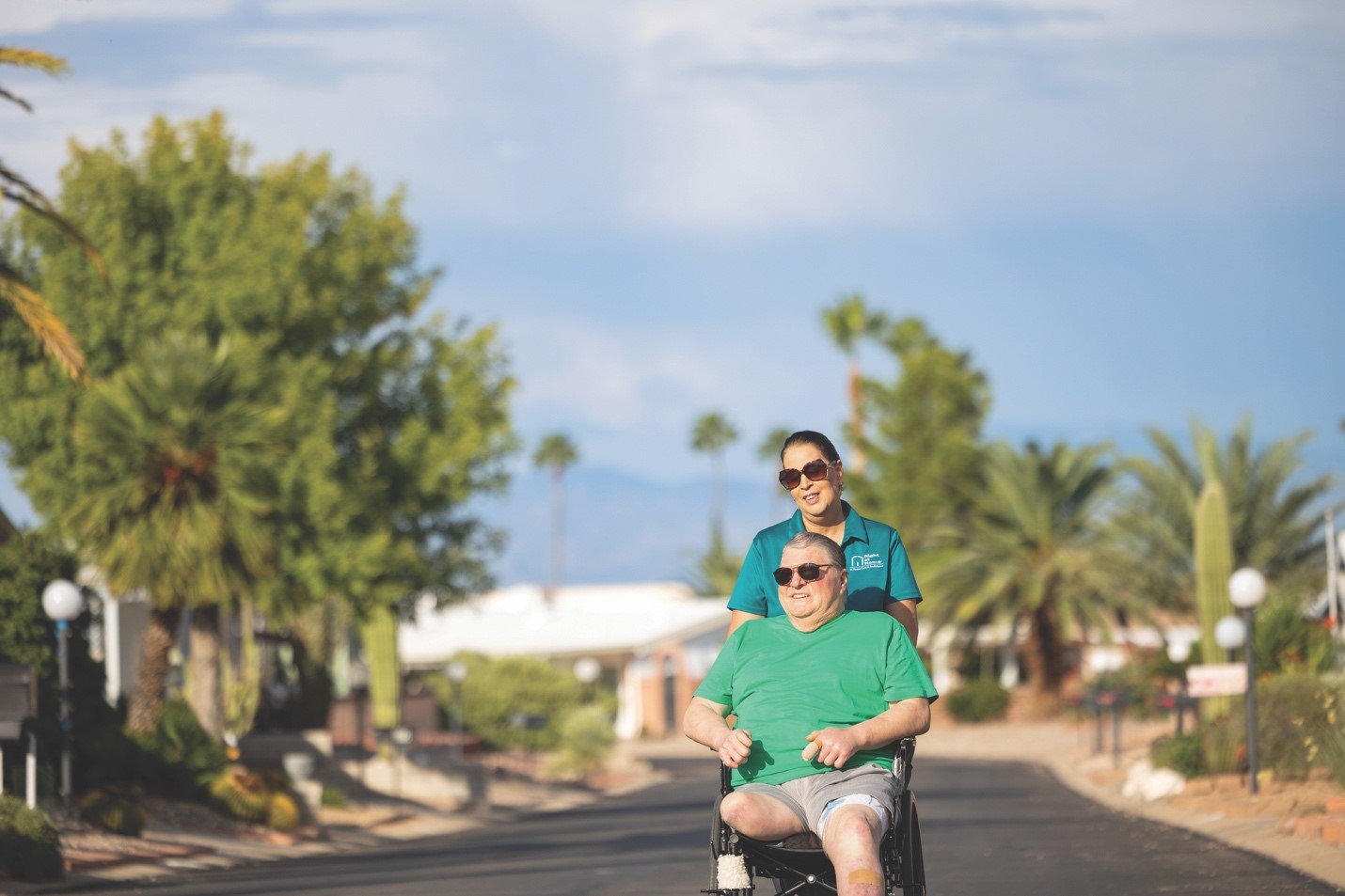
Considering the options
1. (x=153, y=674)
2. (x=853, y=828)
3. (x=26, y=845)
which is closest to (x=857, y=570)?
(x=853, y=828)

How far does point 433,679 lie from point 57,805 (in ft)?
109

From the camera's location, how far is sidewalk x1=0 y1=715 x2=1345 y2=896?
50.9 ft

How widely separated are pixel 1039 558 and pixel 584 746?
16518 mm

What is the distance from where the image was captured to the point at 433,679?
174 ft

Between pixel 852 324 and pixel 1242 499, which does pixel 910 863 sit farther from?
pixel 852 324

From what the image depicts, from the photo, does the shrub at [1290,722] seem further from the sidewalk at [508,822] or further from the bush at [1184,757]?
the bush at [1184,757]

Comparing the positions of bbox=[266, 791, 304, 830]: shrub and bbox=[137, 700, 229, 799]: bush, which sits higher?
bbox=[137, 700, 229, 799]: bush

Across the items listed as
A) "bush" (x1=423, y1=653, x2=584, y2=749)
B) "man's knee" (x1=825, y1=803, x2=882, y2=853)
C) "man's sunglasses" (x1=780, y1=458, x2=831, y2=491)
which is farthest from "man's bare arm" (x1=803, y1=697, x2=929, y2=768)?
"bush" (x1=423, y1=653, x2=584, y2=749)

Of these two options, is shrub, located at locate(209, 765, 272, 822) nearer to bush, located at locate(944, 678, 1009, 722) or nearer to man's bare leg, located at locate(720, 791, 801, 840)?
man's bare leg, located at locate(720, 791, 801, 840)

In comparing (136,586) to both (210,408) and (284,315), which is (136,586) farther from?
(284,315)

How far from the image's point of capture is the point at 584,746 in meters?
40.0

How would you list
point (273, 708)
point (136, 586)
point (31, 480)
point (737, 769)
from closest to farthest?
point (737, 769) < point (136, 586) < point (31, 480) < point (273, 708)

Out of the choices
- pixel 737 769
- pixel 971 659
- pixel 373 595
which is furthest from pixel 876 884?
pixel 971 659

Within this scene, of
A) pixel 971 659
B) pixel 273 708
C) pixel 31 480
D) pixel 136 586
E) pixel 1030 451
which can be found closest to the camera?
pixel 136 586
